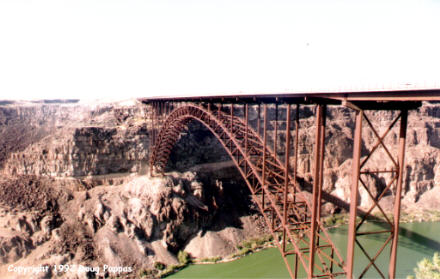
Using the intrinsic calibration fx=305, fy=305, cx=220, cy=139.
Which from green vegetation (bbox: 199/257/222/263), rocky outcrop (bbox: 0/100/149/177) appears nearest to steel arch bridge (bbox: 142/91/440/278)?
green vegetation (bbox: 199/257/222/263)

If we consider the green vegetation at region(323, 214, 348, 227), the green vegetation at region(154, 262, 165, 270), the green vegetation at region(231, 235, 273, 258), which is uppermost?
the green vegetation at region(323, 214, 348, 227)

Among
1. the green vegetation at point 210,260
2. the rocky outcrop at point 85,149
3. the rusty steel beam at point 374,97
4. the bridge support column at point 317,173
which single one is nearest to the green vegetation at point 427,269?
the bridge support column at point 317,173

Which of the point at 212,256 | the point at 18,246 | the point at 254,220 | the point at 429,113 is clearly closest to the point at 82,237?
the point at 18,246

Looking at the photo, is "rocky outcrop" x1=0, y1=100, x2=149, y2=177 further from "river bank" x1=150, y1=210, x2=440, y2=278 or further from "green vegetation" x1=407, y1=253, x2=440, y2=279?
"green vegetation" x1=407, y1=253, x2=440, y2=279

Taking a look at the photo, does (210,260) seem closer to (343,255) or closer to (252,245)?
(252,245)

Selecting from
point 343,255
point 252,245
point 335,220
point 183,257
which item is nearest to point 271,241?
point 252,245

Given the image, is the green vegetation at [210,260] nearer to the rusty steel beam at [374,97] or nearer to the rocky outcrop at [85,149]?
the rocky outcrop at [85,149]
